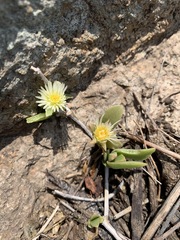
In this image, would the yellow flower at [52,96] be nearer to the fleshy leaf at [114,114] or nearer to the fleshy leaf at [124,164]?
the fleshy leaf at [114,114]

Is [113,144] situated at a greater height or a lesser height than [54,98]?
lesser

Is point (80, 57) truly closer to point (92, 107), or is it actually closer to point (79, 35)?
point (79, 35)

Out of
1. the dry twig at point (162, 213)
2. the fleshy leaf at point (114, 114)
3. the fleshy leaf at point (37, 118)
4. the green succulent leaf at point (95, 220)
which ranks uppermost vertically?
the fleshy leaf at point (37, 118)

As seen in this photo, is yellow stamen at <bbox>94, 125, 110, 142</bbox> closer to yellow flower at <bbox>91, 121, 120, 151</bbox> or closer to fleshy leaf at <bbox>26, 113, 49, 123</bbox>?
yellow flower at <bbox>91, 121, 120, 151</bbox>

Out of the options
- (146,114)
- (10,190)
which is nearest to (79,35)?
(146,114)

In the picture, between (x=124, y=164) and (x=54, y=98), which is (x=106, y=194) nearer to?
(x=124, y=164)

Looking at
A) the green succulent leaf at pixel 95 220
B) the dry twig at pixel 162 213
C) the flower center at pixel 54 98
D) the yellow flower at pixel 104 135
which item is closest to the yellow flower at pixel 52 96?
the flower center at pixel 54 98

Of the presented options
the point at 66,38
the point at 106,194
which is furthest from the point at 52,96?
the point at 106,194
